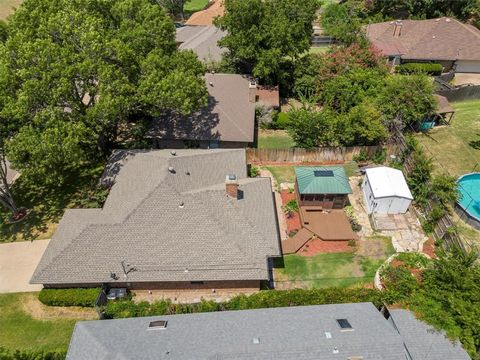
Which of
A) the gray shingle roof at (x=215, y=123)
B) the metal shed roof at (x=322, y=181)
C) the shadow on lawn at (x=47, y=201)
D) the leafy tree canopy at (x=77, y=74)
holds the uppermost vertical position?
the leafy tree canopy at (x=77, y=74)

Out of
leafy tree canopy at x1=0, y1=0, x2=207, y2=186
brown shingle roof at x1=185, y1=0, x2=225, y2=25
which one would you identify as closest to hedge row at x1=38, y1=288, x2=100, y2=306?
leafy tree canopy at x1=0, y1=0, x2=207, y2=186

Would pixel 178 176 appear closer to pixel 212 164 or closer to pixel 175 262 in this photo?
pixel 212 164

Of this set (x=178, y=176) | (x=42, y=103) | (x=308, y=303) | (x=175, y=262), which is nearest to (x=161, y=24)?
(x=42, y=103)

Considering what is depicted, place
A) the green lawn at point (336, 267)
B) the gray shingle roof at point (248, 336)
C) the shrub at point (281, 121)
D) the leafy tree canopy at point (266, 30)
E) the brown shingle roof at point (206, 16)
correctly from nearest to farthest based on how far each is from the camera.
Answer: the gray shingle roof at point (248, 336), the green lawn at point (336, 267), the shrub at point (281, 121), the leafy tree canopy at point (266, 30), the brown shingle roof at point (206, 16)

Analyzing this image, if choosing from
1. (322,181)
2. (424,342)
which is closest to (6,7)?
(322,181)

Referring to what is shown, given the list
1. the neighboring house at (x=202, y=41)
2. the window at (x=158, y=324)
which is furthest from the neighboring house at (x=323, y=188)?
the neighboring house at (x=202, y=41)

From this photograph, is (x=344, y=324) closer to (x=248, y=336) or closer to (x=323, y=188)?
(x=248, y=336)

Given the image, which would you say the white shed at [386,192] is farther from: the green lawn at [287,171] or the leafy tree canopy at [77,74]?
the leafy tree canopy at [77,74]
